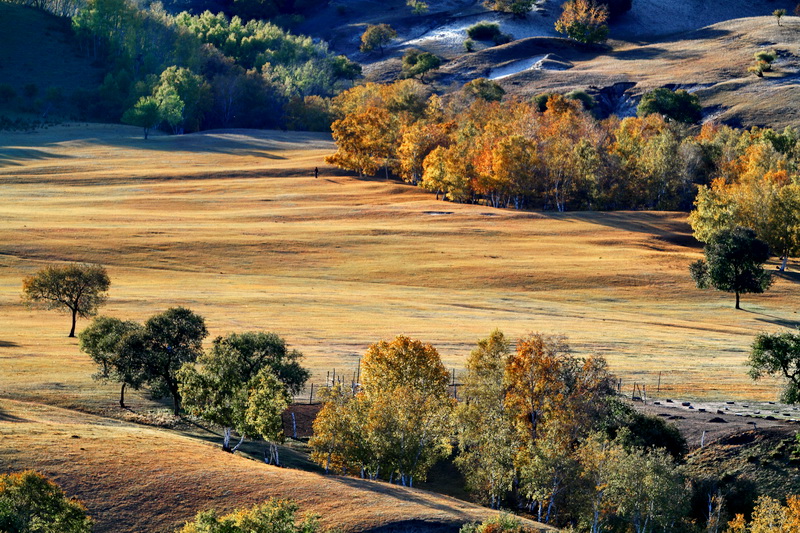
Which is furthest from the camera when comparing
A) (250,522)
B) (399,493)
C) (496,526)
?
(399,493)

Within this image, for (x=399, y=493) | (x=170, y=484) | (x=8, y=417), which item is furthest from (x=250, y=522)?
(x=8, y=417)

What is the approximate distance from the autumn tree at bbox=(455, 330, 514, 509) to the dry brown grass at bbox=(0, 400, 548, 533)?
16.7 feet

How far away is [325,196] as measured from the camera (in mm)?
153750

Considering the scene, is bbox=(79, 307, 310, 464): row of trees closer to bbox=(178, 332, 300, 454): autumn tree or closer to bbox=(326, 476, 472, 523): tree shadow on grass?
bbox=(178, 332, 300, 454): autumn tree

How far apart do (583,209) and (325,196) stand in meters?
43.0

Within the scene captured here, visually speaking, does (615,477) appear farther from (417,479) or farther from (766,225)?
(766,225)

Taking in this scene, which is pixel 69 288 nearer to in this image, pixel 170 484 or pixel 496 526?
pixel 170 484

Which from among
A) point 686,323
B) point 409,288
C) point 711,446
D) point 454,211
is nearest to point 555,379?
point 711,446

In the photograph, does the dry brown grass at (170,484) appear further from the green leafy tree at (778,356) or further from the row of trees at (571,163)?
the row of trees at (571,163)

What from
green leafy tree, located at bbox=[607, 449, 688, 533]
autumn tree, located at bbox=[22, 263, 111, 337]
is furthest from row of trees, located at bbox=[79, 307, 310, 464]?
green leafy tree, located at bbox=[607, 449, 688, 533]

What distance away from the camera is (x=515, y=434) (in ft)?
192

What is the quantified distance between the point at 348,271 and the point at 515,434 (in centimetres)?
5457

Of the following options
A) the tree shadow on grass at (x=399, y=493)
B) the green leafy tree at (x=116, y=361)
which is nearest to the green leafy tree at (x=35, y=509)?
the tree shadow on grass at (x=399, y=493)

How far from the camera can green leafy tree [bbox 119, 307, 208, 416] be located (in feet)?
207
